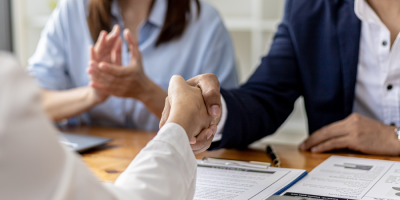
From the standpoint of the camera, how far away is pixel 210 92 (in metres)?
0.65

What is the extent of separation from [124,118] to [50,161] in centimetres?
113

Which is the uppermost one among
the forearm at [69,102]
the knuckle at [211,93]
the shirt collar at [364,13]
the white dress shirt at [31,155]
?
the shirt collar at [364,13]

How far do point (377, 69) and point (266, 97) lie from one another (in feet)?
0.94

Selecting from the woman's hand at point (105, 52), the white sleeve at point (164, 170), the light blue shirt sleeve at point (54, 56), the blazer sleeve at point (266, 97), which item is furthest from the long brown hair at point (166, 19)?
the white sleeve at point (164, 170)

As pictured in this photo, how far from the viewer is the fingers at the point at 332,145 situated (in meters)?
0.83

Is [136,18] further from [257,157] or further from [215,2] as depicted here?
[215,2]

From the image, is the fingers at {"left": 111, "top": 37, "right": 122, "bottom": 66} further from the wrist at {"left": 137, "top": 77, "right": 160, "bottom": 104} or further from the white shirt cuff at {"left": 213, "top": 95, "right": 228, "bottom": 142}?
the white shirt cuff at {"left": 213, "top": 95, "right": 228, "bottom": 142}

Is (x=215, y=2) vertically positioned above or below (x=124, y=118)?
above

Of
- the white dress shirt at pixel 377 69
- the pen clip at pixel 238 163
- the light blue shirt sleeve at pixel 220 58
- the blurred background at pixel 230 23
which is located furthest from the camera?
the blurred background at pixel 230 23

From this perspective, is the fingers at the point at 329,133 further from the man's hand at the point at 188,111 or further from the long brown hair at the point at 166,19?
the long brown hair at the point at 166,19

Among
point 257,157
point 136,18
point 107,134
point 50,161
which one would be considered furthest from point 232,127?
point 136,18

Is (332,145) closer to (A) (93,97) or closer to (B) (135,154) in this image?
(B) (135,154)

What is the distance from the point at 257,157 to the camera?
815mm

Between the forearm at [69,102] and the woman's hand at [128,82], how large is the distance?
0.10m
